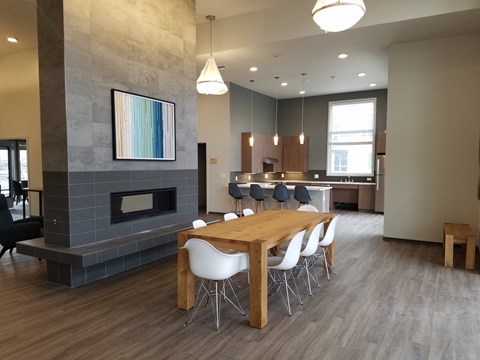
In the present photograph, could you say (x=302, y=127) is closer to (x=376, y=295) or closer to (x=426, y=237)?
(x=426, y=237)

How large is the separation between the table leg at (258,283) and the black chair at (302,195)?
4963 millimetres

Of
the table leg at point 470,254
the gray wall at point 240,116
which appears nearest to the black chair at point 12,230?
the gray wall at point 240,116

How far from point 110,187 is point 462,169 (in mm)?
5456

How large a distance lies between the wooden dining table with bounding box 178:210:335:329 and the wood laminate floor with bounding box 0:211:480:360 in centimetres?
18

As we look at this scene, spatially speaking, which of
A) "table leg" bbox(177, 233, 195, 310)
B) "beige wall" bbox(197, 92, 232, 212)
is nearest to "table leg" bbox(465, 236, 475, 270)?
"table leg" bbox(177, 233, 195, 310)

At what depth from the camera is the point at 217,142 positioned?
8.95 m

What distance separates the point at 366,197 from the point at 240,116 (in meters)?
4.35

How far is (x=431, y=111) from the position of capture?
561 cm

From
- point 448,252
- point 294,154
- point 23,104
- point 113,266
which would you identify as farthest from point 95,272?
point 294,154

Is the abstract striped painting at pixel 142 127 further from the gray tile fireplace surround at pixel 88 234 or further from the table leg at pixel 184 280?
→ the table leg at pixel 184 280

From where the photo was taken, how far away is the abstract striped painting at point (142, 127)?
4328 millimetres

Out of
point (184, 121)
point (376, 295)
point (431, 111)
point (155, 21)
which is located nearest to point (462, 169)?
point (431, 111)

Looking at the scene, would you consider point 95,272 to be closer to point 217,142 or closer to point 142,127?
point 142,127

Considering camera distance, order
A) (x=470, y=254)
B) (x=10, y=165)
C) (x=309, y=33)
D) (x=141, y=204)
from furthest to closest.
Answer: (x=10, y=165), (x=309, y=33), (x=141, y=204), (x=470, y=254)
